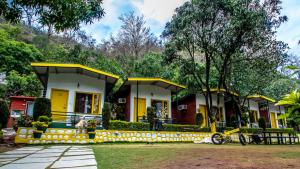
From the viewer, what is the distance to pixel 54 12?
17.1 ft

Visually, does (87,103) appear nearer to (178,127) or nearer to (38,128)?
(38,128)

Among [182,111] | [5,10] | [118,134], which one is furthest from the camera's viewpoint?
[182,111]

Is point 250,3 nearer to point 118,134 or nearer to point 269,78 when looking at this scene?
point 269,78

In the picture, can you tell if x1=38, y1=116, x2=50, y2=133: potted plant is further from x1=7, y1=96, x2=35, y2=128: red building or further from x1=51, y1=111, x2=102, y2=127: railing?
x1=7, y1=96, x2=35, y2=128: red building

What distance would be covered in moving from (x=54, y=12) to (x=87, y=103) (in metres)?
9.33

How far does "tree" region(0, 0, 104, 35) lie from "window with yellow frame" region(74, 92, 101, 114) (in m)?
8.72

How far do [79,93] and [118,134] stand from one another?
14.1 ft

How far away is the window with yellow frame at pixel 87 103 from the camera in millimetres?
13625

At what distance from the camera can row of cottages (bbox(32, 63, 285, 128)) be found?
12.7 meters

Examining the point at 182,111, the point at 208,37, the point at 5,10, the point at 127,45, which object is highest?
the point at 127,45

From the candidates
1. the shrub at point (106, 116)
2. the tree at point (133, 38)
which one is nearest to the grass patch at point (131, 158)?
the shrub at point (106, 116)

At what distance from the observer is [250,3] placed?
13523mm

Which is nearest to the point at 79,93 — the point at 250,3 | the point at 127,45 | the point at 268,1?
the point at 250,3

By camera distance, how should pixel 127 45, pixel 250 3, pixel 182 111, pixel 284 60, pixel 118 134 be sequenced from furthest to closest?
pixel 127 45
pixel 182 111
pixel 284 60
pixel 250 3
pixel 118 134
